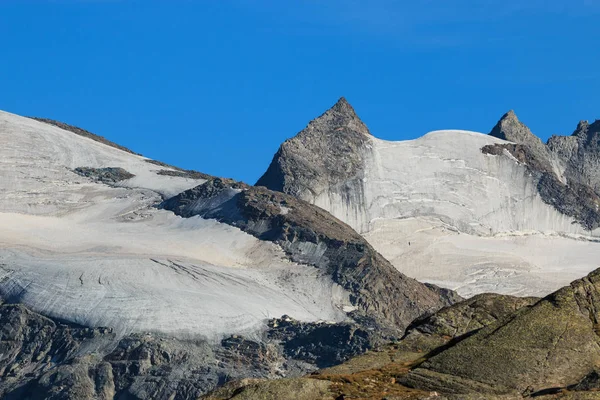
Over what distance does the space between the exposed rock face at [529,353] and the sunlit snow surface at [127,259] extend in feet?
354

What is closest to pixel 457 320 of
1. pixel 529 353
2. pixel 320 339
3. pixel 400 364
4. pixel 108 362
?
pixel 400 364

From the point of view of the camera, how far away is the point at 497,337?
32.7m

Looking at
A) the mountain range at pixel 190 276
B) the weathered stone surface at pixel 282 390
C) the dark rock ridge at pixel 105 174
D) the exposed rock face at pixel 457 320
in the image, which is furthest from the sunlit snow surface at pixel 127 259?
the weathered stone surface at pixel 282 390

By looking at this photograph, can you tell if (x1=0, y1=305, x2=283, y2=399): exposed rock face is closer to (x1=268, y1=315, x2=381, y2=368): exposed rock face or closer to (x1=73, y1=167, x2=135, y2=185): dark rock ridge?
(x1=268, y1=315, x2=381, y2=368): exposed rock face

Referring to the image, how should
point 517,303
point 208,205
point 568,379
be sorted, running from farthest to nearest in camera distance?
1. point 208,205
2. point 517,303
3. point 568,379

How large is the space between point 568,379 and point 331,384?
191 inches

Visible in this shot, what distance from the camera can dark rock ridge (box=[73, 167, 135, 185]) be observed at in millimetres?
189250

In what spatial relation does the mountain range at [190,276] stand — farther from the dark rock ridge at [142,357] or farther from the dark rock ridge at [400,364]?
the dark rock ridge at [400,364]

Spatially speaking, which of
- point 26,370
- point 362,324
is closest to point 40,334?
point 26,370

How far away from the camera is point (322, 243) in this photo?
568 feet

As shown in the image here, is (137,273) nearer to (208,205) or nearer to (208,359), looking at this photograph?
(208,359)

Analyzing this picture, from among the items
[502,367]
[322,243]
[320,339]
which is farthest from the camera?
[322,243]

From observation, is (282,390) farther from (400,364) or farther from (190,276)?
(190,276)

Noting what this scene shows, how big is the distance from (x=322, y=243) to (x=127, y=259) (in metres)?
30.1
